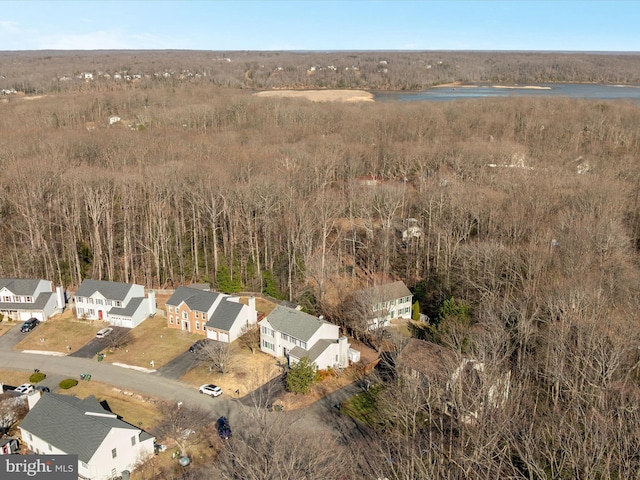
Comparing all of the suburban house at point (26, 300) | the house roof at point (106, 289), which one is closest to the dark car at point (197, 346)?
the house roof at point (106, 289)

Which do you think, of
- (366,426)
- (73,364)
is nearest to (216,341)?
(73,364)

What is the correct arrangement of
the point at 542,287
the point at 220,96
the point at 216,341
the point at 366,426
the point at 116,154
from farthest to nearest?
the point at 220,96, the point at 116,154, the point at 216,341, the point at 542,287, the point at 366,426

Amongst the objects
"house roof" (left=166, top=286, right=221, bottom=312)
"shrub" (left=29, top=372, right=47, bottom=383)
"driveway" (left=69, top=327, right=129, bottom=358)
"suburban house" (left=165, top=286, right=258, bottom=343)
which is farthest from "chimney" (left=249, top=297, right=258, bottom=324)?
"shrub" (left=29, top=372, right=47, bottom=383)

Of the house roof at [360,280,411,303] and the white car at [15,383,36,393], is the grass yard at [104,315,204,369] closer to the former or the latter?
the white car at [15,383,36,393]

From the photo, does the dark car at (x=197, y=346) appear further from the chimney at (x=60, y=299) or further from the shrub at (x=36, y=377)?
the chimney at (x=60, y=299)

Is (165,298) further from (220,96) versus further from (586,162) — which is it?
(220,96)

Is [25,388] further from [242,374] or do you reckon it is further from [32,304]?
[242,374]
